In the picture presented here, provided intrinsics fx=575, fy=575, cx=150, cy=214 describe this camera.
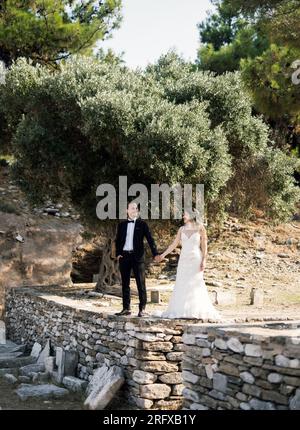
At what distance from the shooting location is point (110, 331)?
9.31 meters

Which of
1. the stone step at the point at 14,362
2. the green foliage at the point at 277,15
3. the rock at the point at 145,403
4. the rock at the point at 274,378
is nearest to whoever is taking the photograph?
the rock at the point at 274,378

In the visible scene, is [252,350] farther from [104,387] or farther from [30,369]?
[30,369]

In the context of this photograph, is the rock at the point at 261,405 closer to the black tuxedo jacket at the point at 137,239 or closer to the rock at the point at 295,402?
the rock at the point at 295,402

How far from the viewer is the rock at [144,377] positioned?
814cm

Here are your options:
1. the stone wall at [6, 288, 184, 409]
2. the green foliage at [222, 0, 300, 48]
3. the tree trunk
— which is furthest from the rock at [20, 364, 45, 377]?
the green foliage at [222, 0, 300, 48]

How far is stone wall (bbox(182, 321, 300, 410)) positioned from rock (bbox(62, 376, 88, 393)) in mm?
2782

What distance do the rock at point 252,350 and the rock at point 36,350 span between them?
7.42m

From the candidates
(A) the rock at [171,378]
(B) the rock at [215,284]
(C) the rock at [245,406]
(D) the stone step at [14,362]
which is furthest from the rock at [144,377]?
(B) the rock at [215,284]

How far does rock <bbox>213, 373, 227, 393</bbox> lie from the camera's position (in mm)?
6504

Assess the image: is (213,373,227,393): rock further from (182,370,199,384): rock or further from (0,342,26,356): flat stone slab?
(0,342,26,356): flat stone slab

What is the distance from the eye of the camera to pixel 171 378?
27.1ft
